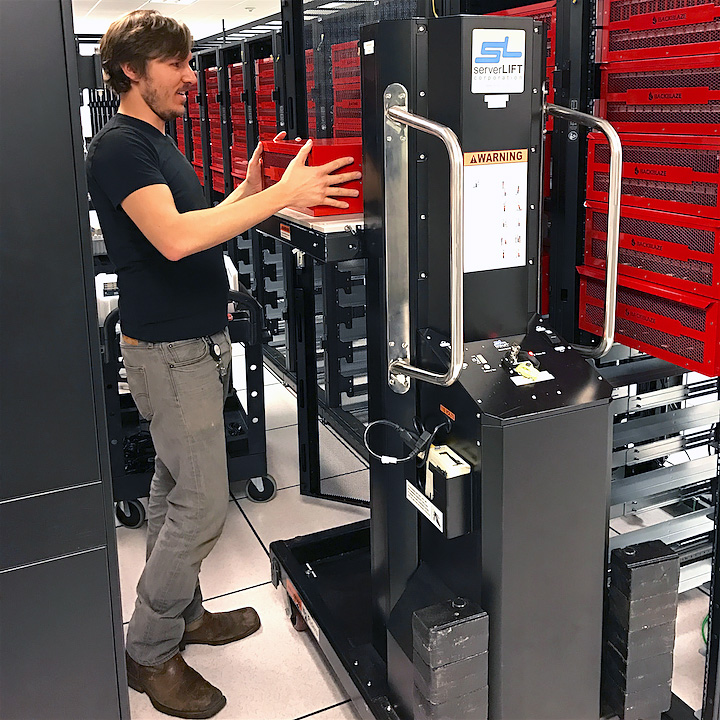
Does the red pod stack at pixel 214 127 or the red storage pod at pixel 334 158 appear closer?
the red storage pod at pixel 334 158

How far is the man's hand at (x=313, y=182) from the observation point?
210 cm

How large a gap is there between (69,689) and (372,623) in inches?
51.3

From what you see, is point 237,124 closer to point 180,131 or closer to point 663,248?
point 180,131

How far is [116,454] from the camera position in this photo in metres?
3.63

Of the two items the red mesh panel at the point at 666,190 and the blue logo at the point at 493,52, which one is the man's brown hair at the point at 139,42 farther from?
the red mesh panel at the point at 666,190

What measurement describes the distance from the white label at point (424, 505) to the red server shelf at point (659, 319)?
940 millimetres

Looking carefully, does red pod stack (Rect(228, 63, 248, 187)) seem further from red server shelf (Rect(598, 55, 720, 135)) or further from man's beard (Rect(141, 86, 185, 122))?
red server shelf (Rect(598, 55, 720, 135))

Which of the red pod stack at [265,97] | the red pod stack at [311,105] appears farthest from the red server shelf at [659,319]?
the red pod stack at [265,97]

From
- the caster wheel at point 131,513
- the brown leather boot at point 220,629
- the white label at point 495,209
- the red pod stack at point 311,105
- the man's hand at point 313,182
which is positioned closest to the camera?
the white label at point 495,209

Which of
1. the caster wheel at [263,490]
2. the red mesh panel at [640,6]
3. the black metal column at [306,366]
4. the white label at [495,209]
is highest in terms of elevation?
the red mesh panel at [640,6]

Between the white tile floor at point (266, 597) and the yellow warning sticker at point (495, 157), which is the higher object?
the yellow warning sticker at point (495, 157)

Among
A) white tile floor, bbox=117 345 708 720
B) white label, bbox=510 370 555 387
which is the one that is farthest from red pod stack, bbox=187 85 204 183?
white label, bbox=510 370 555 387

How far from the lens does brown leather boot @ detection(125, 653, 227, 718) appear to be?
2.54 m

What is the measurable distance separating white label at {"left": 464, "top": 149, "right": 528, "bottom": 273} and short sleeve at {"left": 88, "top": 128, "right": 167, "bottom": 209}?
0.82 metres
